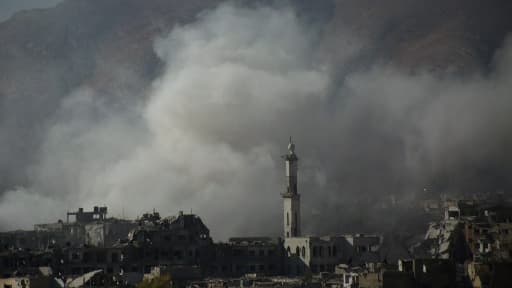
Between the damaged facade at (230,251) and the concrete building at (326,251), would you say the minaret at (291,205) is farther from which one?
the concrete building at (326,251)

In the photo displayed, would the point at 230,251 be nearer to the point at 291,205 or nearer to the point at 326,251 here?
the point at 326,251

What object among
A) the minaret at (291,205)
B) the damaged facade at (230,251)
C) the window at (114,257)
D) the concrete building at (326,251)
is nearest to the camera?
the damaged facade at (230,251)

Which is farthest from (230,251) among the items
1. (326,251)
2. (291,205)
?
(291,205)

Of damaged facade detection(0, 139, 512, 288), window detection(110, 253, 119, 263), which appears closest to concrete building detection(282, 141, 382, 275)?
damaged facade detection(0, 139, 512, 288)

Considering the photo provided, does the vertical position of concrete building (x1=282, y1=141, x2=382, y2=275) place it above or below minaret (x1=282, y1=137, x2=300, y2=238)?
below

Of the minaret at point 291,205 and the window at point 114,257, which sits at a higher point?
the minaret at point 291,205

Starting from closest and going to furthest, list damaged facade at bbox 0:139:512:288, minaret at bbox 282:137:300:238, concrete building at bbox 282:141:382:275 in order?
1. damaged facade at bbox 0:139:512:288
2. concrete building at bbox 282:141:382:275
3. minaret at bbox 282:137:300:238

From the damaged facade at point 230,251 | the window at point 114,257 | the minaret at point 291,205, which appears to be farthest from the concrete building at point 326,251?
the window at point 114,257

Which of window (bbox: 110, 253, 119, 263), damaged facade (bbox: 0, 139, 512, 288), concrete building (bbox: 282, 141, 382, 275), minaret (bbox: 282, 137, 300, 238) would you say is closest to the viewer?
damaged facade (bbox: 0, 139, 512, 288)

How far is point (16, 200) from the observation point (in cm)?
14462

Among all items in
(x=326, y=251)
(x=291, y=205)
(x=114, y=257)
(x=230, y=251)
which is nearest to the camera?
(x=114, y=257)

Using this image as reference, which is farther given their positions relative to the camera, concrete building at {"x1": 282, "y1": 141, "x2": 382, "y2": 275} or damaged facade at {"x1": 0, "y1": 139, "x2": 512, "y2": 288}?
concrete building at {"x1": 282, "y1": 141, "x2": 382, "y2": 275}

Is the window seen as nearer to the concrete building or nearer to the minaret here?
the concrete building

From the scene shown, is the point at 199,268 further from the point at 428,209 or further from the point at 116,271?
the point at 428,209
